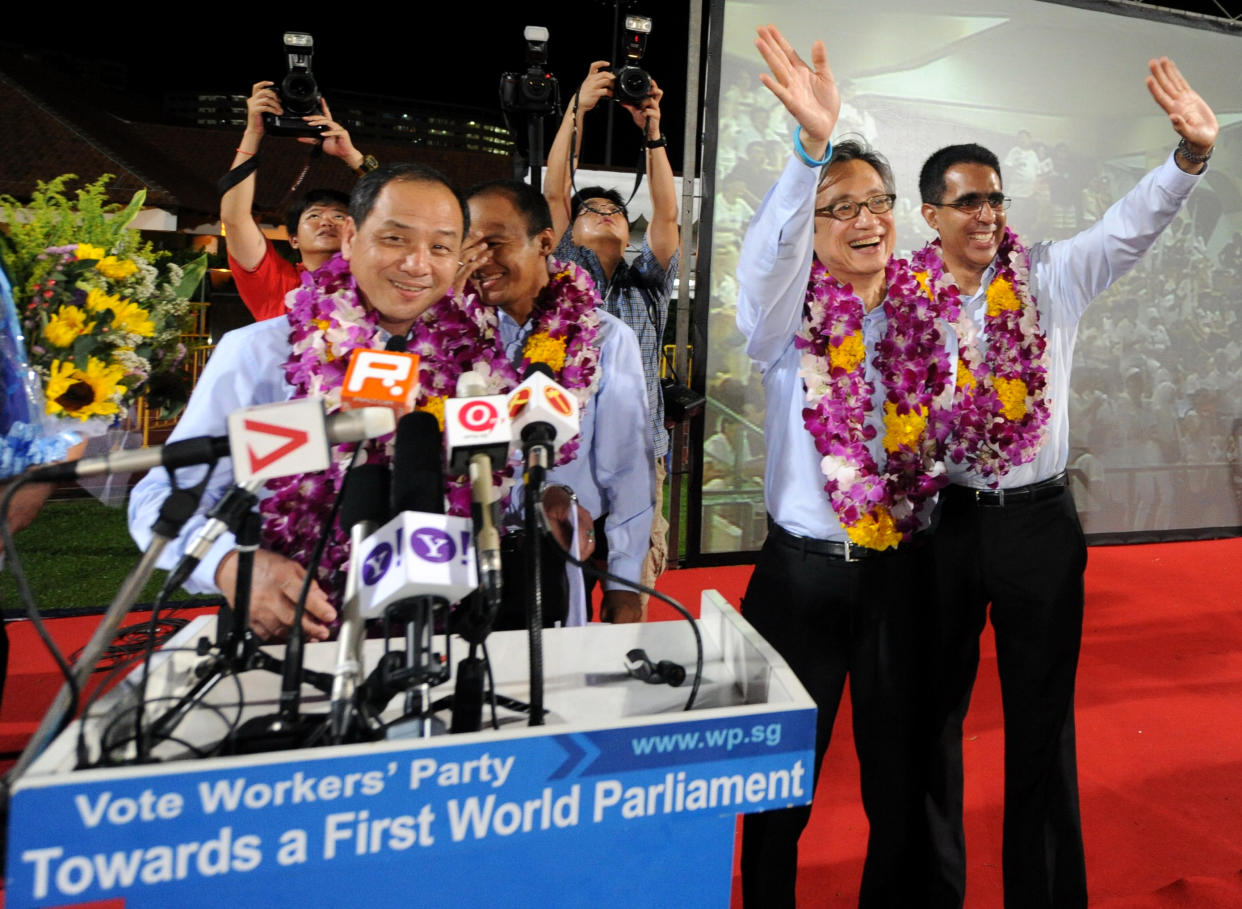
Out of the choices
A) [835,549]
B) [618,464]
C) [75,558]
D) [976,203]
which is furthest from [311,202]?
[75,558]

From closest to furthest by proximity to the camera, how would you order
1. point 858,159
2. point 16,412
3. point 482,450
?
point 482,450, point 16,412, point 858,159

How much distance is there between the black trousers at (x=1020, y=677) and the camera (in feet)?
6.65

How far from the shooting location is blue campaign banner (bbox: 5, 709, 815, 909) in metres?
0.75

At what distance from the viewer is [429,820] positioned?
0.82m

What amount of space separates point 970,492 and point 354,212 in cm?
158

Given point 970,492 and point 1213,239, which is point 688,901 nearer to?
point 970,492

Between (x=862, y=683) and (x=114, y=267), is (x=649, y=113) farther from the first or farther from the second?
(x=862, y=683)

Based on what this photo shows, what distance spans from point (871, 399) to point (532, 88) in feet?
5.79

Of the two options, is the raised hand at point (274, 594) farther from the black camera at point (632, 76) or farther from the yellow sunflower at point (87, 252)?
the black camera at point (632, 76)

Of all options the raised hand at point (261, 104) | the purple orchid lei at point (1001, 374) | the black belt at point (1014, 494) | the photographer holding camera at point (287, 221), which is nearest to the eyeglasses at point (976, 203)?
the purple orchid lei at point (1001, 374)

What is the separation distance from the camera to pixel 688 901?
3.11 ft

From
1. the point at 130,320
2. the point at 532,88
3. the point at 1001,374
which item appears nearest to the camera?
the point at 1001,374

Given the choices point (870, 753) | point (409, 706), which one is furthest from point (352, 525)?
point (870, 753)

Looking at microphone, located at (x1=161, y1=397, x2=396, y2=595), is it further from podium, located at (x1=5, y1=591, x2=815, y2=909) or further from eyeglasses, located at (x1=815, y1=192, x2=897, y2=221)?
eyeglasses, located at (x1=815, y1=192, x2=897, y2=221)
